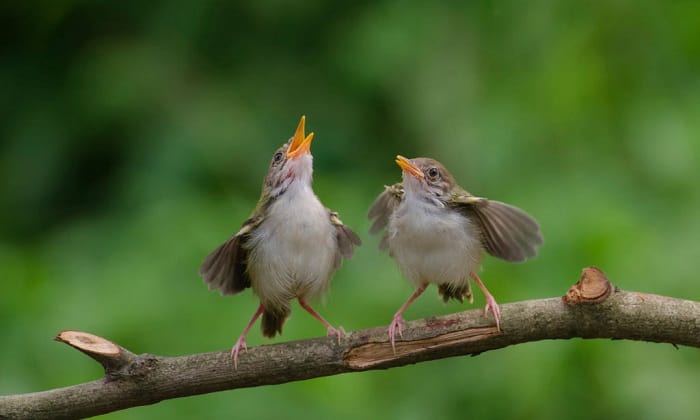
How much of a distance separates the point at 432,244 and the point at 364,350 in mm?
750

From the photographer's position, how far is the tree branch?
155 inches

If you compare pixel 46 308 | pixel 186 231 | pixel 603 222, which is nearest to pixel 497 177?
pixel 603 222

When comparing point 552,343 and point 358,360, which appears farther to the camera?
point 552,343

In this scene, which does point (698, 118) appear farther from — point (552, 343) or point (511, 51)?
point (552, 343)

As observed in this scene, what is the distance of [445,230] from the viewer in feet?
15.4

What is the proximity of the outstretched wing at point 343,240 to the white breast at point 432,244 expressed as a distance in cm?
18

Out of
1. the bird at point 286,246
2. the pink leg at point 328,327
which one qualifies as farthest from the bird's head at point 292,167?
the pink leg at point 328,327

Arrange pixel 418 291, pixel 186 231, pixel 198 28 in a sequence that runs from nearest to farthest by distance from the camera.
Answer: pixel 418 291 < pixel 186 231 < pixel 198 28

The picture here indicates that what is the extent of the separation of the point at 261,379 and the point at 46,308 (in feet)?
6.31

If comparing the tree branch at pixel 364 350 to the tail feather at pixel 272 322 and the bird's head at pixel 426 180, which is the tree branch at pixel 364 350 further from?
the tail feather at pixel 272 322

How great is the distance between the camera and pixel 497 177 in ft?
18.9

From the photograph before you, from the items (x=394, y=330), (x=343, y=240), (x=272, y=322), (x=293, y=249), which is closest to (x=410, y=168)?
(x=343, y=240)

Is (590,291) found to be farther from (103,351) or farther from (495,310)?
(103,351)

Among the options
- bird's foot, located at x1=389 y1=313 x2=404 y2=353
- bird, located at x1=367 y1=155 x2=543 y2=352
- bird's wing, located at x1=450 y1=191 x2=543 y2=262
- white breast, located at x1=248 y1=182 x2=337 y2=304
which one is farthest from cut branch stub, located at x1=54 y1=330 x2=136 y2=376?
bird's wing, located at x1=450 y1=191 x2=543 y2=262
